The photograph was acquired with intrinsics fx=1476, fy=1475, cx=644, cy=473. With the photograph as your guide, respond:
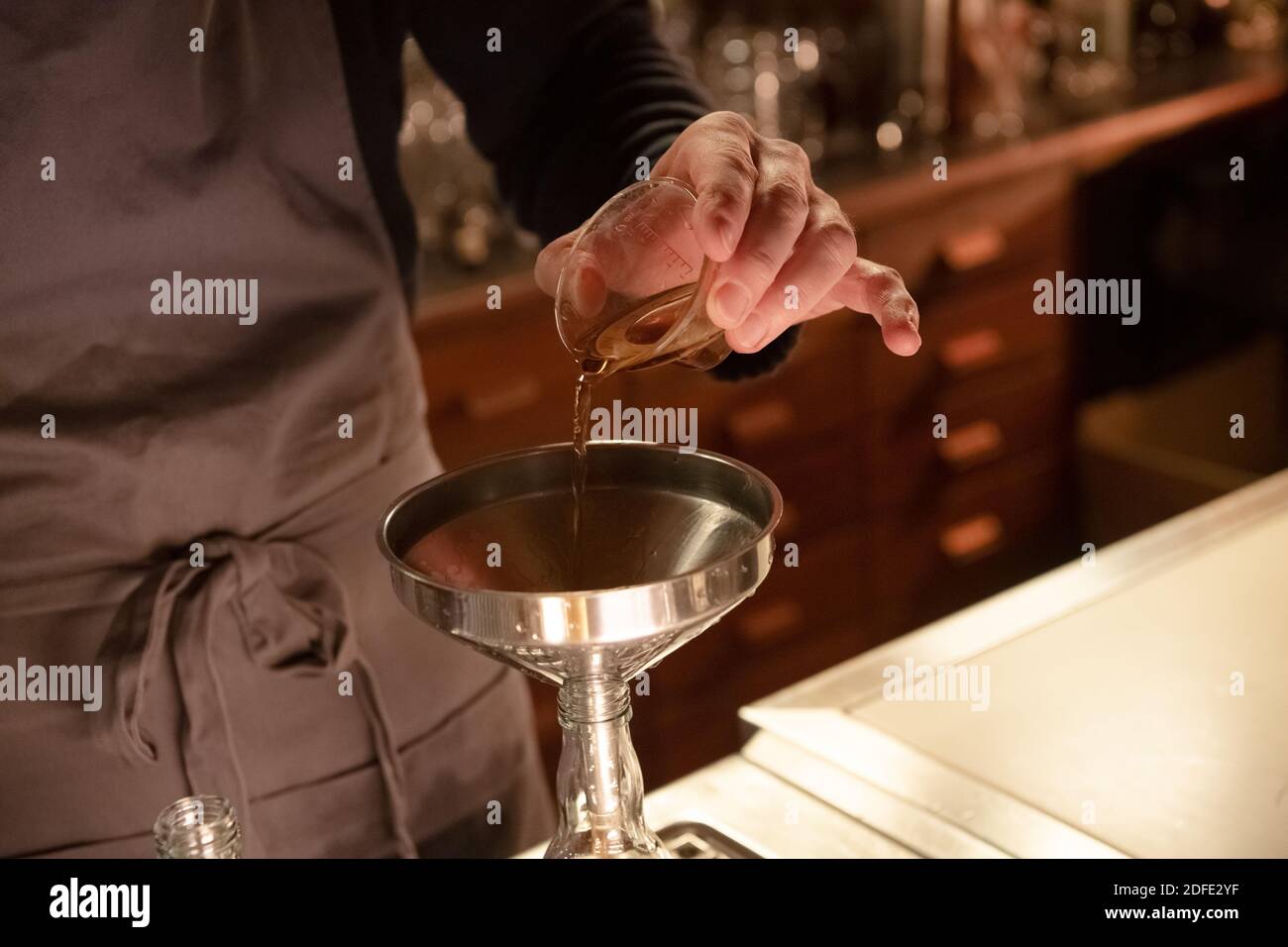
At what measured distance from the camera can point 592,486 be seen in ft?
2.66

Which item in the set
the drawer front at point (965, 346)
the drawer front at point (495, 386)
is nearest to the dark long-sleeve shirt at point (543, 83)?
the drawer front at point (495, 386)

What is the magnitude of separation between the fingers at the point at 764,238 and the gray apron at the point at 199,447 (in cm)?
46

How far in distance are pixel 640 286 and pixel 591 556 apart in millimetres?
178

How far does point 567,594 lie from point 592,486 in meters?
0.19

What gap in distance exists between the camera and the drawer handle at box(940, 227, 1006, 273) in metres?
2.74

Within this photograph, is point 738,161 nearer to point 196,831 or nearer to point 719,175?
point 719,175

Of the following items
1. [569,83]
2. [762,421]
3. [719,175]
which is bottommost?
[762,421]

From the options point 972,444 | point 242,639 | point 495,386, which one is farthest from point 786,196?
point 972,444

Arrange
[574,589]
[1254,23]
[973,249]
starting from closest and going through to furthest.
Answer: [574,589], [973,249], [1254,23]

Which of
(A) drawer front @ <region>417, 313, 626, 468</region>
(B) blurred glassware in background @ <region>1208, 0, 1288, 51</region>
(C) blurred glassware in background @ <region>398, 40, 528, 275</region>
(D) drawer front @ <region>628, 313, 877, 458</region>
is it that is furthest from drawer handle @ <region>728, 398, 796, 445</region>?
(B) blurred glassware in background @ <region>1208, 0, 1288, 51</region>

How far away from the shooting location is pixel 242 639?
Answer: 44.9 inches
